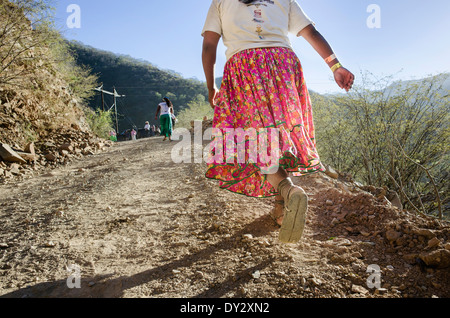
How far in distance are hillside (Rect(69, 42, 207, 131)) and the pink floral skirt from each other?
46.6 m

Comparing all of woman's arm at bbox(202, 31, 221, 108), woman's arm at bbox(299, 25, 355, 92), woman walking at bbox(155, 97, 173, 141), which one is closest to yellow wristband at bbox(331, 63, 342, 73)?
woman's arm at bbox(299, 25, 355, 92)

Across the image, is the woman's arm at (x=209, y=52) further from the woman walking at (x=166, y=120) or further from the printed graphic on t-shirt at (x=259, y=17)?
the woman walking at (x=166, y=120)

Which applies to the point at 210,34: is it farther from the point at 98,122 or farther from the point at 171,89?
the point at 171,89

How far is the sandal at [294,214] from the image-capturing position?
52.2 inches

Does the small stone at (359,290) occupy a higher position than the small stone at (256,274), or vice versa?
the small stone at (359,290)

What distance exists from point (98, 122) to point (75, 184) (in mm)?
11833

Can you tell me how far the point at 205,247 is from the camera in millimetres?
1706

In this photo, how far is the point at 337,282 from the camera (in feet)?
4.03

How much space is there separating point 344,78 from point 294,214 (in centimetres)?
102

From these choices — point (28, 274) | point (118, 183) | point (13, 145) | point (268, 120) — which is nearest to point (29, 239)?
point (28, 274)

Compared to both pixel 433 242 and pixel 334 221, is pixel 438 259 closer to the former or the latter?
pixel 433 242

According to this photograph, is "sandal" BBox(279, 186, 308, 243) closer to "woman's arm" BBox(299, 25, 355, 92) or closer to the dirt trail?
the dirt trail

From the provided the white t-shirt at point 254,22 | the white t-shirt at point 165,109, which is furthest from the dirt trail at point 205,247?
the white t-shirt at point 165,109

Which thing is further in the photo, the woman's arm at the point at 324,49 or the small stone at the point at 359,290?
the woman's arm at the point at 324,49
